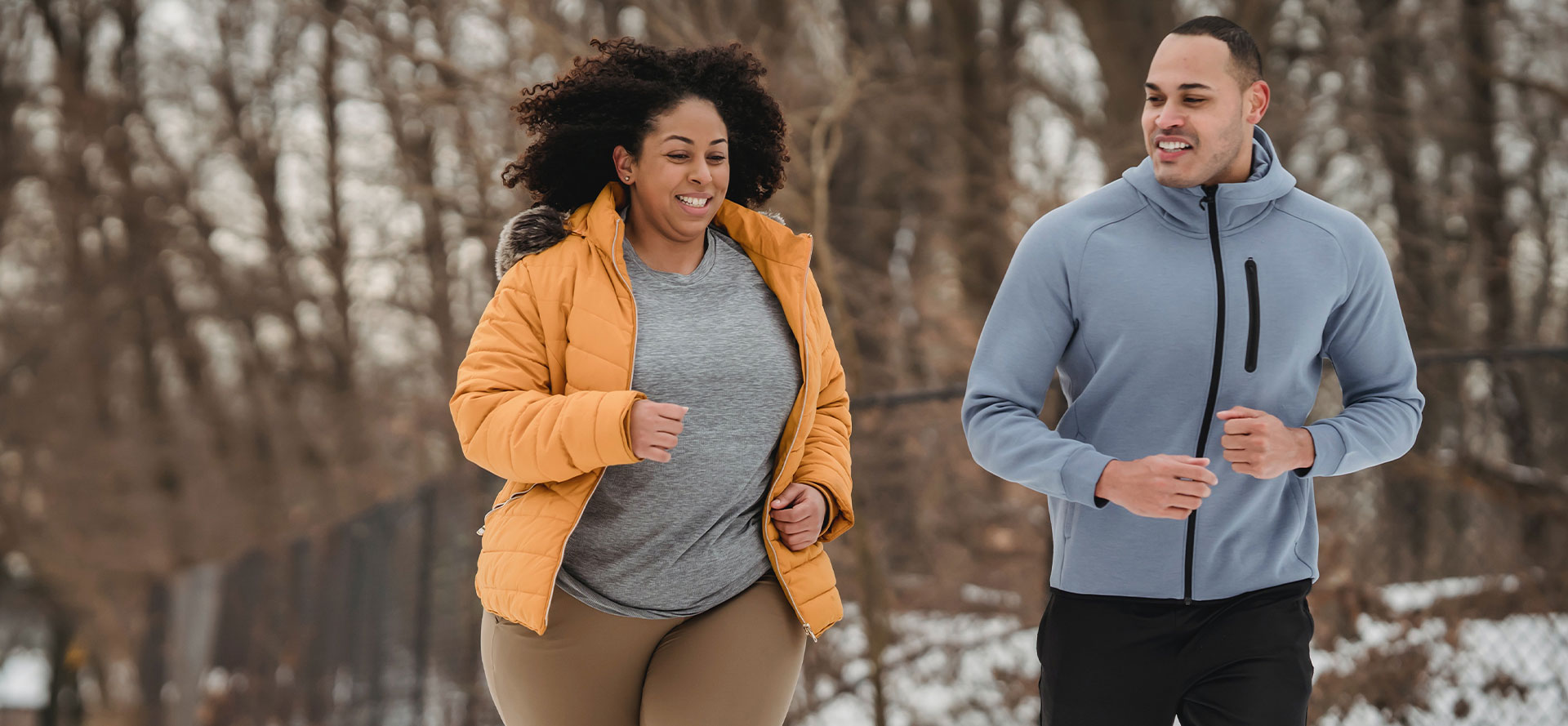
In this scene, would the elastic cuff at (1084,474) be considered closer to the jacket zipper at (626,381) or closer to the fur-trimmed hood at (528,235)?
the jacket zipper at (626,381)

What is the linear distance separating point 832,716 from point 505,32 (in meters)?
6.71

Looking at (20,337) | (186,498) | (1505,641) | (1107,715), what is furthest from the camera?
(186,498)

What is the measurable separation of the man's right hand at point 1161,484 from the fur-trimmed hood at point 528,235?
1240mm

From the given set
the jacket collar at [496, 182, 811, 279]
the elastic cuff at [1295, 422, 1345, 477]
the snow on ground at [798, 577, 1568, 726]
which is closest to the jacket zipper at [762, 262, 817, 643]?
the jacket collar at [496, 182, 811, 279]

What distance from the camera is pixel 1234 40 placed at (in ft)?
8.73

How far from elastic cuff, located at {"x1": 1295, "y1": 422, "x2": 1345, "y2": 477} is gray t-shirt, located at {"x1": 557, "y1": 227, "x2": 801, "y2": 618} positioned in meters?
1.05

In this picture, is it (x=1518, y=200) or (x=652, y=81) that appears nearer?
(x=652, y=81)

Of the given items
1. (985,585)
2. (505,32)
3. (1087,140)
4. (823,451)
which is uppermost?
(505,32)

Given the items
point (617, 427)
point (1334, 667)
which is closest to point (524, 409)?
point (617, 427)

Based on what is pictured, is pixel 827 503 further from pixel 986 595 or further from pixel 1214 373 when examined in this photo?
pixel 986 595

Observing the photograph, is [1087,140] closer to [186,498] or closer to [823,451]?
[823,451]

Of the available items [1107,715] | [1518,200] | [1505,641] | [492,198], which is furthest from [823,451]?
[1518,200]

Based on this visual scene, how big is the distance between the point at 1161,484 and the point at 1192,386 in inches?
13.8

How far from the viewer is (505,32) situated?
10523mm
